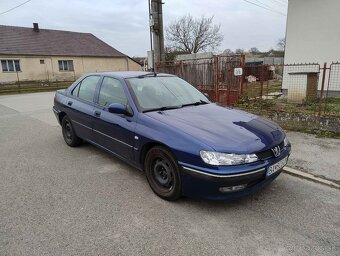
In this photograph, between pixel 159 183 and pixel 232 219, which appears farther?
pixel 159 183

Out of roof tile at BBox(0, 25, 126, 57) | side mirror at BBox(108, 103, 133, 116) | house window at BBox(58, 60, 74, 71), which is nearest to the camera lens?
side mirror at BBox(108, 103, 133, 116)

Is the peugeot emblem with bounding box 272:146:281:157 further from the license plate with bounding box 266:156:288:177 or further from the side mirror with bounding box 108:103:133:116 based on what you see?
the side mirror with bounding box 108:103:133:116

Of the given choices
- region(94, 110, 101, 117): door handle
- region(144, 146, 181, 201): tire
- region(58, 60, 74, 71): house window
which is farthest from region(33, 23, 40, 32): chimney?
region(144, 146, 181, 201): tire

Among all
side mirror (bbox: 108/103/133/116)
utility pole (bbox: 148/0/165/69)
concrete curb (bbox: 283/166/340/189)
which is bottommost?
concrete curb (bbox: 283/166/340/189)

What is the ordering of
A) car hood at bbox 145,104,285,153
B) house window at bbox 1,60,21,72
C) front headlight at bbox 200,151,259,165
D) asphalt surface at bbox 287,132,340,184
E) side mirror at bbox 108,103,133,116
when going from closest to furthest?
front headlight at bbox 200,151,259,165 < car hood at bbox 145,104,285,153 < side mirror at bbox 108,103,133,116 < asphalt surface at bbox 287,132,340,184 < house window at bbox 1,60,21,72

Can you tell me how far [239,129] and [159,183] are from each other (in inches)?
47.7

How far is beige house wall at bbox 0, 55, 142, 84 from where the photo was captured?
29109mm

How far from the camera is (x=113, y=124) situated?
405 cm

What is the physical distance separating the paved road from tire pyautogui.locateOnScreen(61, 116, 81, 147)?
108 cm

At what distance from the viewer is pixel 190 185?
10.1 ft

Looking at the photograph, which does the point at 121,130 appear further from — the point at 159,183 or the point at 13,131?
the point at 13,131

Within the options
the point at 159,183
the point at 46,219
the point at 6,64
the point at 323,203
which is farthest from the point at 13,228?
the point at 6,64

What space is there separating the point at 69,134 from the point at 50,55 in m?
29.6

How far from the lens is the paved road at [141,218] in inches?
101
